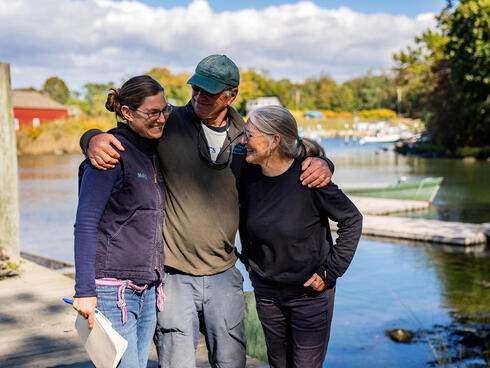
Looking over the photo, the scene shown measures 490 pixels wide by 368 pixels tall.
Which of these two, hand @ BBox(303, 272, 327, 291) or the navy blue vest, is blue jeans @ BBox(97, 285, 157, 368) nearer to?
the navy blue vest

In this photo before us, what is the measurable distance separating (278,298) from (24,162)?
47.5 meters

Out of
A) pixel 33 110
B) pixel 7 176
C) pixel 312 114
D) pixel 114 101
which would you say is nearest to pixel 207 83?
pixel 114 101

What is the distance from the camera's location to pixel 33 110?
7612 centimetres

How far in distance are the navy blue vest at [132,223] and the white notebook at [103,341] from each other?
21 centimetres

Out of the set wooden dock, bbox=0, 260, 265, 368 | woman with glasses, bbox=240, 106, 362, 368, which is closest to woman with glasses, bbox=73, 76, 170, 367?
woman with glasses, bbox=240, 106, 362, 368

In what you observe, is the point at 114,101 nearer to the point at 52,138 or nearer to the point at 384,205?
the point at 384,205

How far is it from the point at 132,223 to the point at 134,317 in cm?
42

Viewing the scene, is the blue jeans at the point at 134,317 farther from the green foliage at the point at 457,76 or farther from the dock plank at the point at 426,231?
the green foliage at the point at 457,76

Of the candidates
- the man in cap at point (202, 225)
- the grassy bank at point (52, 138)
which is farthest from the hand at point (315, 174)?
the grassy bank at point (52, 138)

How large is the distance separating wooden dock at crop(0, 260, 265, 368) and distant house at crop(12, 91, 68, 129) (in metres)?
71.1

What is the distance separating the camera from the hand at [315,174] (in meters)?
2.80

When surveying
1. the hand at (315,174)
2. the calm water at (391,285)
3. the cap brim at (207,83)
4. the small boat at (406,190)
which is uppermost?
the cap brim at (207,83)

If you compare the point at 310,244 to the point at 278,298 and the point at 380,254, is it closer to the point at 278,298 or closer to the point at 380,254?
the point at 278,298

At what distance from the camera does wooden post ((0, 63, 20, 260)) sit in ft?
22.8
